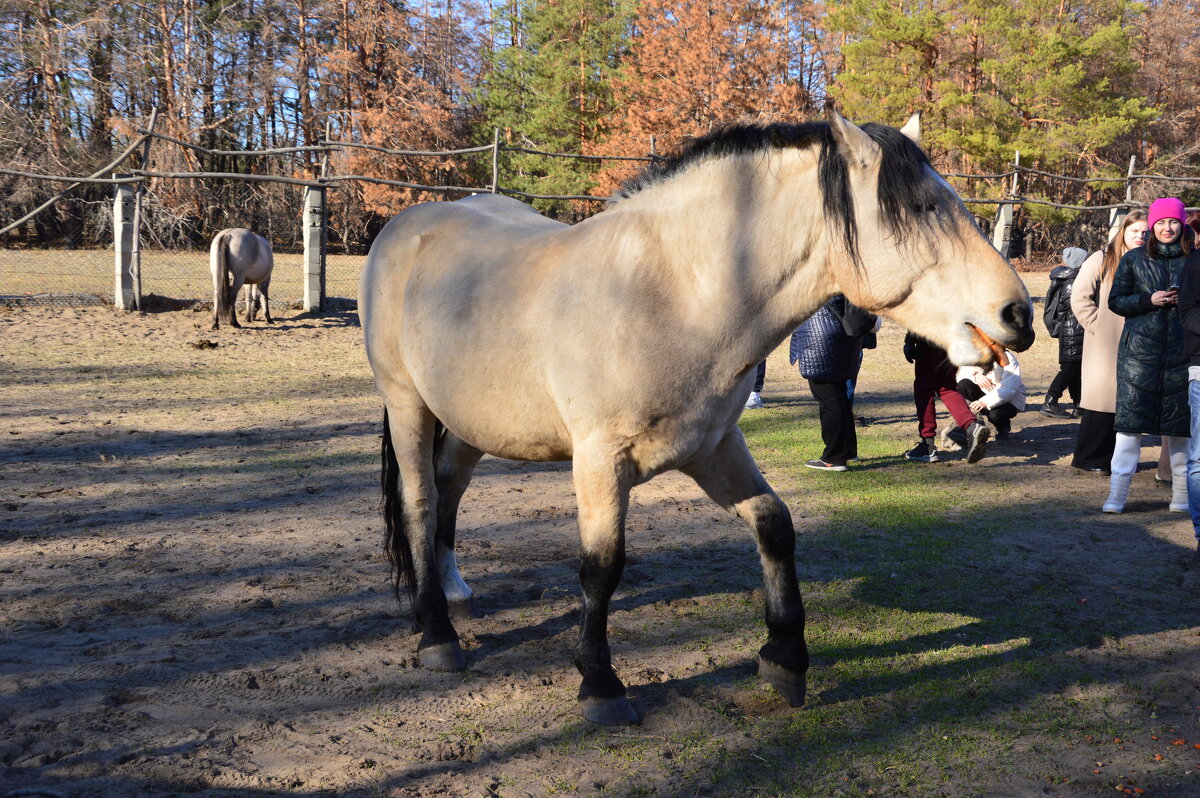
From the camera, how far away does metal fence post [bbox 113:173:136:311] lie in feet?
43.4

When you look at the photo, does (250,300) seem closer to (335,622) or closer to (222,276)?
(222,276)

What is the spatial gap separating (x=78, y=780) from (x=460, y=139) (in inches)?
1350

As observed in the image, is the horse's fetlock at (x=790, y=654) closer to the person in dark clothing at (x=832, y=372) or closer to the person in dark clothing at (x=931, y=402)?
the person in dark clothing at (x=832, y=372)

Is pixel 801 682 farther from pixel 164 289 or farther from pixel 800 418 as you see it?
pixel 164 289

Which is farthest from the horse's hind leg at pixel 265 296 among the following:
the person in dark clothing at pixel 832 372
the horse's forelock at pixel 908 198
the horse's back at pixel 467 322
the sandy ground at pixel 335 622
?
the horse's forelock at pixel 908 198

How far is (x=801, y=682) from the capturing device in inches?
124

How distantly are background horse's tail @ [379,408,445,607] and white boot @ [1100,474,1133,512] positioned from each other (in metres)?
4.49

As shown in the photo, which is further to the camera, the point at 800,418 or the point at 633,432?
the point at 800,418

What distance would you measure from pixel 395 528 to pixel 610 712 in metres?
1.41

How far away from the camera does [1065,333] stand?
8578 mm

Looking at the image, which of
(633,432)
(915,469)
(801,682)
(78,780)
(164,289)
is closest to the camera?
(78,780)

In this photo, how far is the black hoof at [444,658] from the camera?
11.2 feet

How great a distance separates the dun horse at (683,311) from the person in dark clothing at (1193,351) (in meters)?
2.98

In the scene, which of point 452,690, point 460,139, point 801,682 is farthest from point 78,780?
point 460,139
